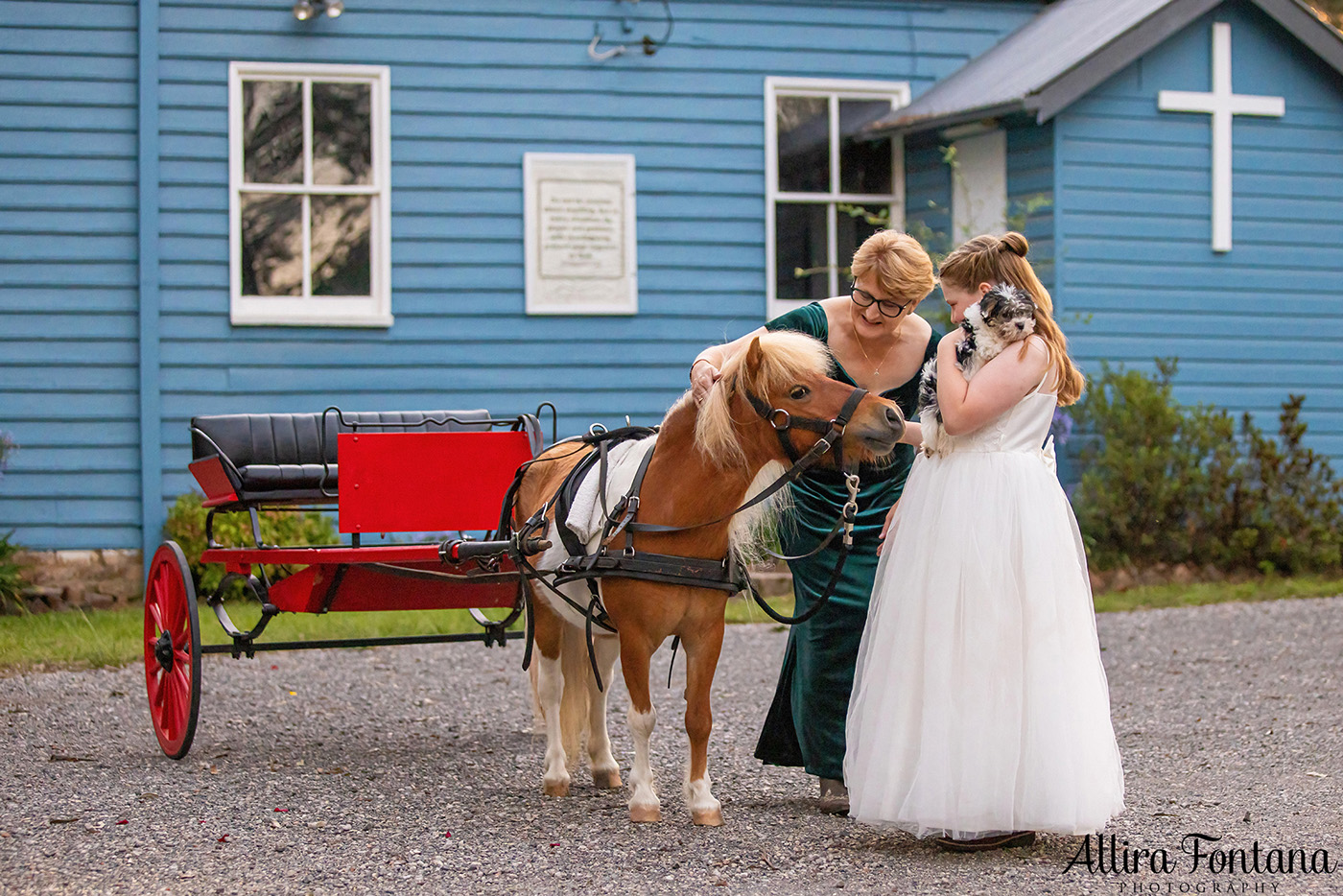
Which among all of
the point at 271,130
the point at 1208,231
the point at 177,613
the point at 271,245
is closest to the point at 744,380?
the point at 177,613

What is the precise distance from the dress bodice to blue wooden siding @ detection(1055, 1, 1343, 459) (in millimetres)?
6511

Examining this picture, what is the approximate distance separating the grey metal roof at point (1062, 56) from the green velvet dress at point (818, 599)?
566 centimetres

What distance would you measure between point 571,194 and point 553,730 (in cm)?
615

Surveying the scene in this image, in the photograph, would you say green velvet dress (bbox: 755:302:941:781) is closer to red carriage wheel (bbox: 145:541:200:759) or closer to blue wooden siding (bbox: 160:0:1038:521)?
red carriage wheel (bbox: 145:541:200:759)

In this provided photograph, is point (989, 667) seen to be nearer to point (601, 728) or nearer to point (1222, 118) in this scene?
point (601, 728)

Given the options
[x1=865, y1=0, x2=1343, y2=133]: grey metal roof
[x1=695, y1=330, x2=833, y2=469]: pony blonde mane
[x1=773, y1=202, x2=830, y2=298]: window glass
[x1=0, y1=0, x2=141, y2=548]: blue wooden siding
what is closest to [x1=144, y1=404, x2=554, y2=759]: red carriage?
[x1=695, y1=330, x2=833, y2=469]: pony blonde mane

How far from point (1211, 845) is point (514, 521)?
8.52 feet

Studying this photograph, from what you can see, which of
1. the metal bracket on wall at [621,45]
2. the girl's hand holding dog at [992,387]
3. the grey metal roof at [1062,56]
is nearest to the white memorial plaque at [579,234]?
the metal bracket on wall at [621,45]

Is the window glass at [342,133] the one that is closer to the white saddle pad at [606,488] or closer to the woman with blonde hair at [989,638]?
the white saddle pad at [606,488]

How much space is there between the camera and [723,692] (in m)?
6.83

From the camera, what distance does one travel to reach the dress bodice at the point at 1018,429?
12.9ft

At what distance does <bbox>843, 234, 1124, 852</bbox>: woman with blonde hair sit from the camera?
3.69 meters

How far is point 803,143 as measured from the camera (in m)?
10.8

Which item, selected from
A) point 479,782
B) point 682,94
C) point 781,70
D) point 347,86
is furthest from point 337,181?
point 479,782
